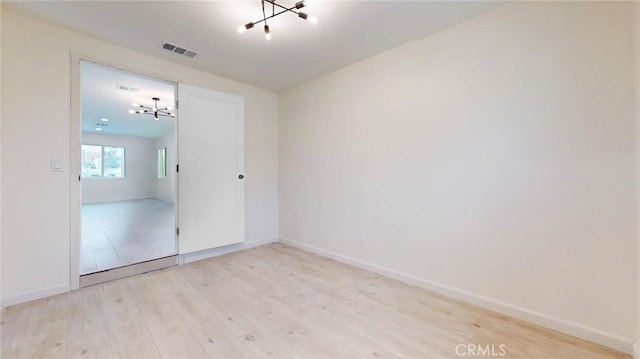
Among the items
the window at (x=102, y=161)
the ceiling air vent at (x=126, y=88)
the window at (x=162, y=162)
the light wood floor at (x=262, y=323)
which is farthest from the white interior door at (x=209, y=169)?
the window at (x=102, y=161)

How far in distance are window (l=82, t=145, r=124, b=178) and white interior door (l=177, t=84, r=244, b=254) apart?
8042 millimetres

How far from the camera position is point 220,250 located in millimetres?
3627

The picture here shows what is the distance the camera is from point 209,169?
3482 millimetres

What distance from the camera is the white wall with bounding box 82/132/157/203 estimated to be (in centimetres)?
879

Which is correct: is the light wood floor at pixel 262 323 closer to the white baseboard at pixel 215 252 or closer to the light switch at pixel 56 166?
the white baseboard at pixel 215 252

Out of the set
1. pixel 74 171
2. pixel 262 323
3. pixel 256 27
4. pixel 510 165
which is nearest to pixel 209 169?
pixel 74 171

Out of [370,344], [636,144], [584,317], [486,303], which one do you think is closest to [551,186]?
[636,144]

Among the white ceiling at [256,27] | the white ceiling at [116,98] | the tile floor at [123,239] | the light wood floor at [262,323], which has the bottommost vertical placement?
the light wood floor at [262,323]

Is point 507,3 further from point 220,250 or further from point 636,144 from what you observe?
point 220,250

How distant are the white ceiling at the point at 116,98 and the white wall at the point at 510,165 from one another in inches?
110

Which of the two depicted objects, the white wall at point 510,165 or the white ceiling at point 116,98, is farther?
the white ceiling at point 116,98

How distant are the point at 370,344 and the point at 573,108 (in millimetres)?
2100

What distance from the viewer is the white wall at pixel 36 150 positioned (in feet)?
7.19

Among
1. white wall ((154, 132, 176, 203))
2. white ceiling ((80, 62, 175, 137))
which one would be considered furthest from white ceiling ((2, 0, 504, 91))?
white wall ((154, 132, 176, 203))
